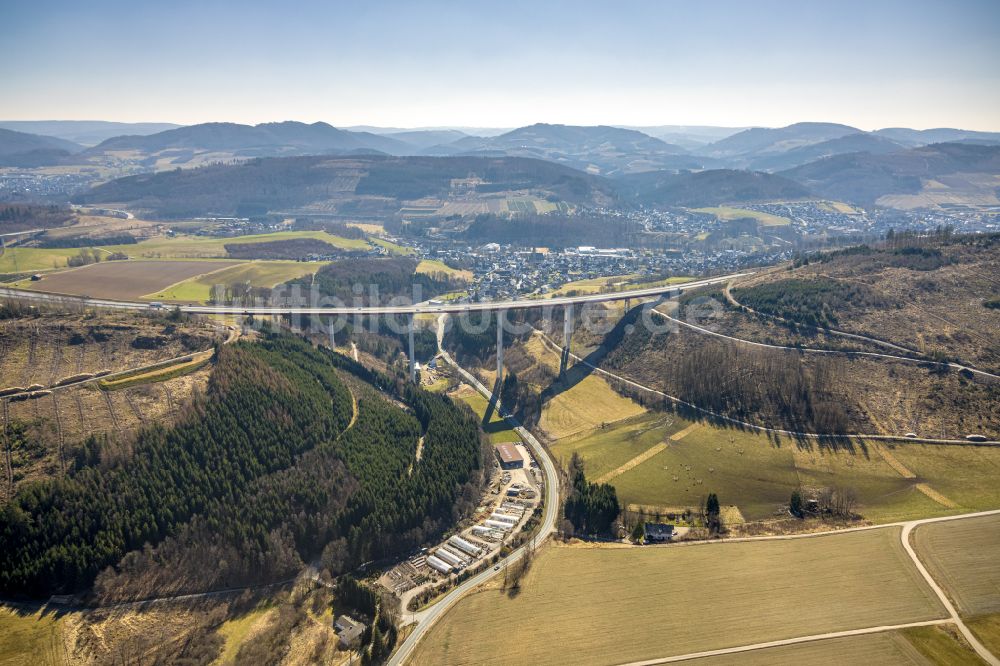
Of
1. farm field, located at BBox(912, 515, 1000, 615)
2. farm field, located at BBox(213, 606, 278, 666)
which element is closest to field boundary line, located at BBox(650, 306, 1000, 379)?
farm field, located at BBox(912, 515, 1000, 615)

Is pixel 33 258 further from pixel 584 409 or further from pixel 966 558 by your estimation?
Result: pixel 966 558

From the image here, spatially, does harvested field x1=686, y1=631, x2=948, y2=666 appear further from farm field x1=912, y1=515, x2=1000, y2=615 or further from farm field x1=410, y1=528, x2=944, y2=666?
farm field x1=912, y1=515, x2=1000, y2=615

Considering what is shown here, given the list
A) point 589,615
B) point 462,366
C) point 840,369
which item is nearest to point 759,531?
point 589,615

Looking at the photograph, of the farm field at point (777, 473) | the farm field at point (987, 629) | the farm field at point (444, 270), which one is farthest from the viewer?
the farm field at point (444, 270)

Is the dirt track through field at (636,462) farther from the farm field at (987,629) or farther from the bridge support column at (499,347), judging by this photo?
the farm field at (987,629)

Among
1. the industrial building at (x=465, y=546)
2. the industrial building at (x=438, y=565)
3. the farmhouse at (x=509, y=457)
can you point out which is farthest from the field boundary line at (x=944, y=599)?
the farmhouse at (x=509, y=457)

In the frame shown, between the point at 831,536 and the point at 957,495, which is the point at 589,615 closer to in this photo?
the point at 831,536

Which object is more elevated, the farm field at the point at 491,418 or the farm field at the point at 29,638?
the farm field at the point at 491,418
